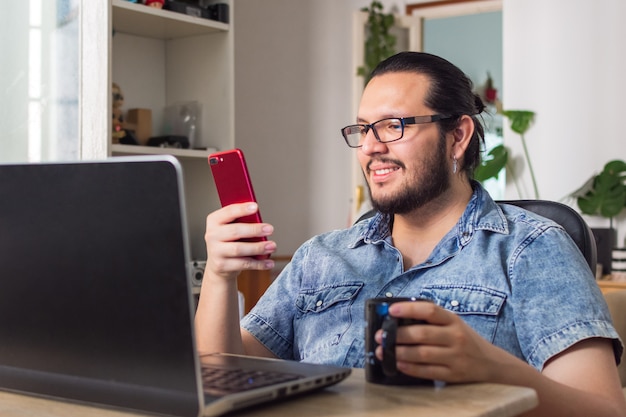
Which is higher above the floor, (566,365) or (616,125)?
(616,125)

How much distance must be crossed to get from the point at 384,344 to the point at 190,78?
3.30 m

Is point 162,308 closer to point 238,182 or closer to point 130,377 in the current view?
point 130,377

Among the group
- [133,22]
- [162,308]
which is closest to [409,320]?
[162,308]

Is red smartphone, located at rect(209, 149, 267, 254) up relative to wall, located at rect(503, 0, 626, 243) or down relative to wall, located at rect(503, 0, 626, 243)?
down

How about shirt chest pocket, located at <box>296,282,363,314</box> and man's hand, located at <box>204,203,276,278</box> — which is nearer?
man's hand, located at <box>204,203,276,278</box>

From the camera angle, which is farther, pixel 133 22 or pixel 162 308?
pixel 133 22

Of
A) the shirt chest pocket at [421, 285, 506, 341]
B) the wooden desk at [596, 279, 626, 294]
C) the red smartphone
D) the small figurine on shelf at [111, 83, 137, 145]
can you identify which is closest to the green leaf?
the wooden desk at [596, 279, 626, 294]

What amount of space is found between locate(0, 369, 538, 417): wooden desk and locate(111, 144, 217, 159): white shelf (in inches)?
98.8

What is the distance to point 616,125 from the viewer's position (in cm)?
419

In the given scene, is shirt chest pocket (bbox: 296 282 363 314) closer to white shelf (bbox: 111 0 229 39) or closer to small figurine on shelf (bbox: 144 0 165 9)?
white shelf (bbox: 111 0 229 39)

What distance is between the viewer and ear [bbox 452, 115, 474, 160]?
1.70 metres

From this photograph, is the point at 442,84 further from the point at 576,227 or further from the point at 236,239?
the point at 236,239

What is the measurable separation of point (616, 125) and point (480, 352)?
3423mm

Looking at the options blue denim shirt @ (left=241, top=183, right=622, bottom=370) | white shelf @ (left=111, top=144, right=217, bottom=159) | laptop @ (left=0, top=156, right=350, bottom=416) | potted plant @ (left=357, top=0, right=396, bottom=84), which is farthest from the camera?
potted plant @ (left=357, top=0, right=396, bottom=84)
